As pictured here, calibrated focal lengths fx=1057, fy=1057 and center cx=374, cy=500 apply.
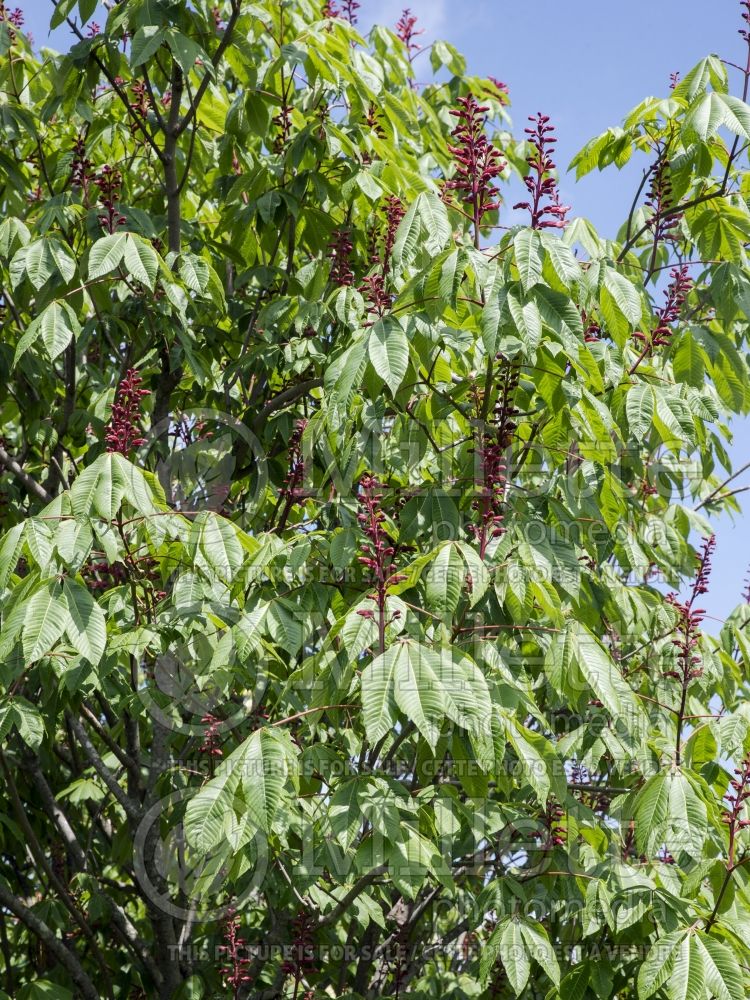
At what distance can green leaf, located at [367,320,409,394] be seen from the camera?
2.78 meters

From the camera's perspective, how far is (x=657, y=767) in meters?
3.46

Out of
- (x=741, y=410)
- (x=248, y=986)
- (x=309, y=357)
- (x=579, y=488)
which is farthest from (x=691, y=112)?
(x=248, y=986)

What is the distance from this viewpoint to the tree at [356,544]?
2.87 meters

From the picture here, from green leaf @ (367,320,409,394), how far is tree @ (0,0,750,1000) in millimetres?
15

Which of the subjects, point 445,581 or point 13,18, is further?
point 13,18

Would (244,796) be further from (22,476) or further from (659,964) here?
(22,476)

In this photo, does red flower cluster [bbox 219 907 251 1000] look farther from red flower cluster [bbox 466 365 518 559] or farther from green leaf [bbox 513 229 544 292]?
green leaf [bbox 513 229 544 292]

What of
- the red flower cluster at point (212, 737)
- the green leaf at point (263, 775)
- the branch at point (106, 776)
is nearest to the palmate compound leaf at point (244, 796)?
the green leaf at point (263, 775)

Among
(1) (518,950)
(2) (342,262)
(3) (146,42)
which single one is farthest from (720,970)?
(3) (146,42)

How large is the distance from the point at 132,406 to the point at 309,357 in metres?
0.99

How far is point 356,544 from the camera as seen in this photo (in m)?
3.31

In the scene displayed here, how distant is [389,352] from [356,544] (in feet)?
2.38

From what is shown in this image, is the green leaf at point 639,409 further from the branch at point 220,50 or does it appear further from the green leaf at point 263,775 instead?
the branch at point 220,50

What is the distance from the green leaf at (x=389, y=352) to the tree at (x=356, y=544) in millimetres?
15
